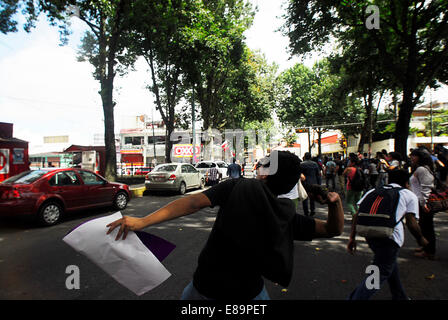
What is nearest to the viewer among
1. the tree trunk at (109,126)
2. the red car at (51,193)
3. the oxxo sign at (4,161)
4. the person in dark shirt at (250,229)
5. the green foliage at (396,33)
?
the person in dark shirt at (250,229)

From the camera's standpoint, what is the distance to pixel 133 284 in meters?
1.41

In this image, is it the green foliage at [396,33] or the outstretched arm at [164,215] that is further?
the green foliage at [396,33]

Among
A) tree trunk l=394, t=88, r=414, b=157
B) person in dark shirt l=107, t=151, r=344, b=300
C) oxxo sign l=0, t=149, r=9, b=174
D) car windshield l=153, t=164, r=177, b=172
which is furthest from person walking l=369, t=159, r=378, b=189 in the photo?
oxxo sign l=0, t=149, r=9, b=174

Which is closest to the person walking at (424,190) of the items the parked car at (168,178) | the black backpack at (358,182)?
the black backpack at (358,182)

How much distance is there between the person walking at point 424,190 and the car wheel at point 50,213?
808cm

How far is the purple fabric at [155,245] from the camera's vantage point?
1471 millimetres

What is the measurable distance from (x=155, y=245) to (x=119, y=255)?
0.20 metres

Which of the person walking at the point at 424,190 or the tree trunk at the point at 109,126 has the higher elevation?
the tree trunk at the point at 109,126

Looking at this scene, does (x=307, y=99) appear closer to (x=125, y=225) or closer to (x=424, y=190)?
(x=424, y=190)

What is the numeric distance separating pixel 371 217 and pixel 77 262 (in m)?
4.29

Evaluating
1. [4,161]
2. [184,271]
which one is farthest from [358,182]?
[4,161]

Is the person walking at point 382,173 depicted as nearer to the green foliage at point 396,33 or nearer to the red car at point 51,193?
the green foliage at point 396,33
